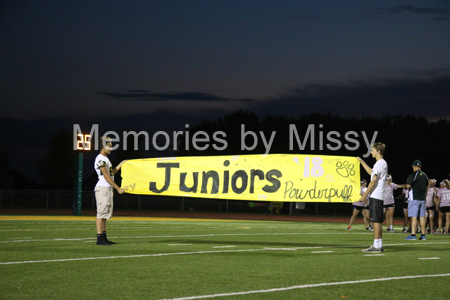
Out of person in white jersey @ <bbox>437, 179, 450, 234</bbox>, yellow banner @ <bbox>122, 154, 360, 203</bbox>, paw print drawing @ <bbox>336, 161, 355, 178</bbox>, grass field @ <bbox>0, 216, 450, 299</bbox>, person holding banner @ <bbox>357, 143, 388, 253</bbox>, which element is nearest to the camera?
grass field @ <bbox>0, 216, 450, 299</bbox>

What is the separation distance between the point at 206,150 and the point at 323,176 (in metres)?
41.6

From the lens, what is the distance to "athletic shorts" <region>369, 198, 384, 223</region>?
33.5ft

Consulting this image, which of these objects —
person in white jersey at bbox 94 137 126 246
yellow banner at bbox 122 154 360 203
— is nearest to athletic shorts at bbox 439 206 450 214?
yellow banner at bbox 122 154 360 203

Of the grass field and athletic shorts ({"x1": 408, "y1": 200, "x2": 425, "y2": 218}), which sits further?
athletic shorts ({"x1": 408, "y1": 200, "x2": 425, "y2": 218})

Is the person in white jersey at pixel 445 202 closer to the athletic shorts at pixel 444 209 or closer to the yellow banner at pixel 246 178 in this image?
the athletic shorts at pixel 444 209

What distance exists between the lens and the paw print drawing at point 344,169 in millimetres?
20547

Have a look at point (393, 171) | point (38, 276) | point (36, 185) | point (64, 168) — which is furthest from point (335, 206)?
point (36, 185)

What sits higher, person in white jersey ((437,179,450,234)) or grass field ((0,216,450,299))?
person in white jersey ((437,179,450,234))

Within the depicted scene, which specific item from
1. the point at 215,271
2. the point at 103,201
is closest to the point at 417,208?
the point at 103,201

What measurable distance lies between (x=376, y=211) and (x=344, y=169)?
34.4ft

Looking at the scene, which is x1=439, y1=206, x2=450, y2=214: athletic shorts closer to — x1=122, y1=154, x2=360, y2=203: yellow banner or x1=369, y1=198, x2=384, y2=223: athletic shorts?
x1=122, y1=154, x2=360, y2=203: yellow banner

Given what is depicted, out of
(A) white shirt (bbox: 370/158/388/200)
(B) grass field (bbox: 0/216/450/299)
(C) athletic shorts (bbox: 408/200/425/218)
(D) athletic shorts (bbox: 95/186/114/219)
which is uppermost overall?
(A) white shirt (bbox: 370/158/388/200)

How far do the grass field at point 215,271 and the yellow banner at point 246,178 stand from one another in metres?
8.82

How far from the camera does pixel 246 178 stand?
66.9 ft
